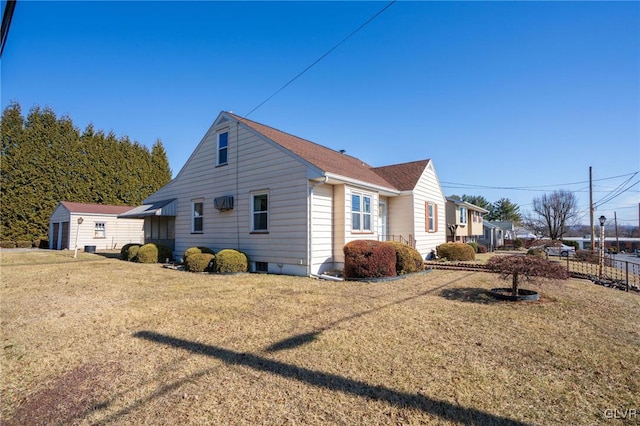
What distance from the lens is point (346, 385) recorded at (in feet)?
10.5

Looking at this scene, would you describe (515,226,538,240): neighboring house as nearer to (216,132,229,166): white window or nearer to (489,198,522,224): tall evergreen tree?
(489,198,522,224): tall evergreen tree

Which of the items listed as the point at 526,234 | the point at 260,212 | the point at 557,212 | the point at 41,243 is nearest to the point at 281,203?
the point at 260,212

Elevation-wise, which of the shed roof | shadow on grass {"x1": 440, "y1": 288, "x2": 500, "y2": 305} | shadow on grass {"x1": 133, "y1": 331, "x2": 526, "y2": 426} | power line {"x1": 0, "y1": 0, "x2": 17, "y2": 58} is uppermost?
power line {"x1": 0, "y1": 0, "x2": 17, "y2": 58}

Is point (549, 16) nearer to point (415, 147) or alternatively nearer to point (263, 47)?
point (263, 47)

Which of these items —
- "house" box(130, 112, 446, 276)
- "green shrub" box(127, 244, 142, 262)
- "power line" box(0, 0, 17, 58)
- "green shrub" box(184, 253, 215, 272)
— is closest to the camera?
"power line" box(0, 0, 17, 58)

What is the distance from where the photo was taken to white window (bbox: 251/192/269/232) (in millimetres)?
11578

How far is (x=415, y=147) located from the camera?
26516mm

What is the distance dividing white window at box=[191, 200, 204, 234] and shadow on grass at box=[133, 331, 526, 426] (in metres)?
10.5

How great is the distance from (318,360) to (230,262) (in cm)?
781

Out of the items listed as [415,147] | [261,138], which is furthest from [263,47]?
[415,147]

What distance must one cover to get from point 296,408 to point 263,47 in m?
11.9

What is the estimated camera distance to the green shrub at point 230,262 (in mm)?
10883

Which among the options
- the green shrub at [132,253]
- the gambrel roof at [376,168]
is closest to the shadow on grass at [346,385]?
the gambrel roof at [376,168]

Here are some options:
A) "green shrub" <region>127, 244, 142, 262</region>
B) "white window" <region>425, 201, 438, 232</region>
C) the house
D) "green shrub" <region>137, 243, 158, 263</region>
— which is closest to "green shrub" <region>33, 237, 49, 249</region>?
the house
